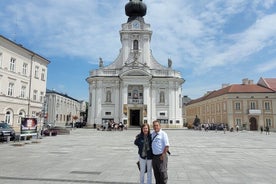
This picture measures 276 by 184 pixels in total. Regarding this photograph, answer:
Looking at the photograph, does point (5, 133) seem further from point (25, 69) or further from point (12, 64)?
point (25, 69)

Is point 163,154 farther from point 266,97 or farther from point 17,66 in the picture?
point 266,97

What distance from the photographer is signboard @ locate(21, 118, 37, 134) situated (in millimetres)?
19992

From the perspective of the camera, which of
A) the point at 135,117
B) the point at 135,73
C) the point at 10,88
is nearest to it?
the point at 10,88

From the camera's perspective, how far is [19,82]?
3281 cm

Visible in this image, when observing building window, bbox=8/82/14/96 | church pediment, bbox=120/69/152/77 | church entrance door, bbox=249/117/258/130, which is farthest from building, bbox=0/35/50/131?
church entrance door, bbox=249/117/258/130

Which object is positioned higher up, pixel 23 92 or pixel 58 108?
pixel 23 92

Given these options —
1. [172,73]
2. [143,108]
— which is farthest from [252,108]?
[143,108]

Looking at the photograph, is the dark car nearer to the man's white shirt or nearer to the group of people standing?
the group of people standing

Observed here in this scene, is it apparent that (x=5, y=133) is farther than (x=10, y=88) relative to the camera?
No

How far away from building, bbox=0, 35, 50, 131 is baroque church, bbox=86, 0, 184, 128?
54.5ft

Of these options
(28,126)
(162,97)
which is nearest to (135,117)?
(162,97)

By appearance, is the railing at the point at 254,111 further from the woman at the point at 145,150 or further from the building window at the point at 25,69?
the woman at the point at 145,150

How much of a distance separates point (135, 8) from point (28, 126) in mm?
43695

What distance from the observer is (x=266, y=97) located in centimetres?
5788
